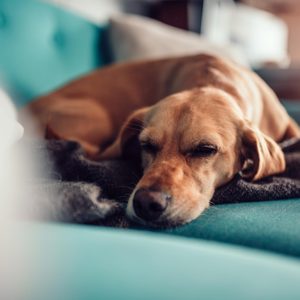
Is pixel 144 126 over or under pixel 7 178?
under

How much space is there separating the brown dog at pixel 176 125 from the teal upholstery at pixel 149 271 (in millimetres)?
284

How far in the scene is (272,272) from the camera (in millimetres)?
625

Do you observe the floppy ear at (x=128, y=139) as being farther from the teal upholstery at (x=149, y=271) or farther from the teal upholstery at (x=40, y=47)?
the teal upholstery at (x=149, y=271)

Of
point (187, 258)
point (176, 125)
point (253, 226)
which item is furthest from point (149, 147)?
point (187, 258)

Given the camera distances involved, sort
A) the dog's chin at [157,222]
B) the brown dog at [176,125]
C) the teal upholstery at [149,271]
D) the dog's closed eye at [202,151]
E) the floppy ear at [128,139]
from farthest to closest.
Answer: the floppy ear at [128,139] < the dog's closed eye at [202,151] < the brown dog at [176,125] < the dog's chin at [157,222] < the teal upholstery at [149,271]

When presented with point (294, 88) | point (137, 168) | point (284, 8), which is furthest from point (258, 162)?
point (284, 8)

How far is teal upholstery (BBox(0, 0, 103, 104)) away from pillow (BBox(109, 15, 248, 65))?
4.9 inches

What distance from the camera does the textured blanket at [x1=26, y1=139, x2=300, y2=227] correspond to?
882mm

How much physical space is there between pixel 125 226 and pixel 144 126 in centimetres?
51

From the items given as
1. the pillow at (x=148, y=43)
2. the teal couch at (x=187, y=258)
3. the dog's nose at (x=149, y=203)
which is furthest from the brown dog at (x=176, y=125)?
the pillow at (x=148, y=43)

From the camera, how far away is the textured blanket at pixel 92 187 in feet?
2.89

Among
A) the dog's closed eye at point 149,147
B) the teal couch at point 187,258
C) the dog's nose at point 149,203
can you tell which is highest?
the teal couch at point 187,258

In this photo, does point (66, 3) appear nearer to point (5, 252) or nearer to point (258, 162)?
point (258, 162)

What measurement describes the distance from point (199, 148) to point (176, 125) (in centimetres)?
10
